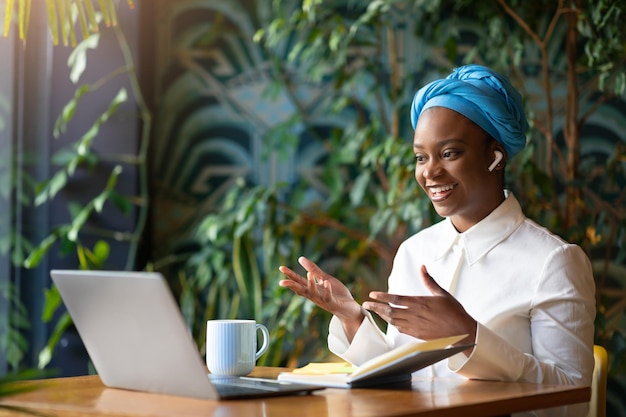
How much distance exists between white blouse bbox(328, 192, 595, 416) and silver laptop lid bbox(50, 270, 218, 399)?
0.58m

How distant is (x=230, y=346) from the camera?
1830 mm

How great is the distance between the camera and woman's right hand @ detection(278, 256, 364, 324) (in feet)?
6.38

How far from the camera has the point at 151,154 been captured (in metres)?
4.02

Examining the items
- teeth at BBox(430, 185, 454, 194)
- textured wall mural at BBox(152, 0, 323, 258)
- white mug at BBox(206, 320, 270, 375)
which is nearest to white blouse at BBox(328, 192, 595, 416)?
teeth at BBox(430, 185, 454, 194)

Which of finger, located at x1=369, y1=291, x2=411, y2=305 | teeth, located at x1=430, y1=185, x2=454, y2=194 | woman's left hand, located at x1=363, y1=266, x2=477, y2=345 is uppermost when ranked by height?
teeth, located at x1=430, y1=185, x2=454, y2=194

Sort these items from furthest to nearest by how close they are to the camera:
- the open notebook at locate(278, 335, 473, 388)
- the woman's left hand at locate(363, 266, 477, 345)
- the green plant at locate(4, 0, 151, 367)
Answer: the green plant at locate(4, 0, 151, 367) → the woman's left hand at locate(363, 266, 477, 345) → the open notebook at locate(278, 335, 473, 388)

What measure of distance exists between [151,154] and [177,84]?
1.04 ft

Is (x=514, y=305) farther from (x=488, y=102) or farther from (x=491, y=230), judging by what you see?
(x=488, y=102)

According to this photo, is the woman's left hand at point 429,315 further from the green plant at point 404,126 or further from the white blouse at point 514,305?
the green plant at point 404,126

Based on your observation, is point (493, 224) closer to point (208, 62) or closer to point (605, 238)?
point (605, 238)

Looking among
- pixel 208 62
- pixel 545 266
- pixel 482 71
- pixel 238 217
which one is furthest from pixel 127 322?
pixel 208 62

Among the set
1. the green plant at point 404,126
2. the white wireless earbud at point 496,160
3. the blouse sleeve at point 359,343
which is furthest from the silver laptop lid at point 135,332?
the green plant at point 404,126

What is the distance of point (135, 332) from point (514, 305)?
0.88 metres

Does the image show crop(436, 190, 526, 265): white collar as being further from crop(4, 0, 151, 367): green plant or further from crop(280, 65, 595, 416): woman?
crop(4, 0, 151, 367): green plant
